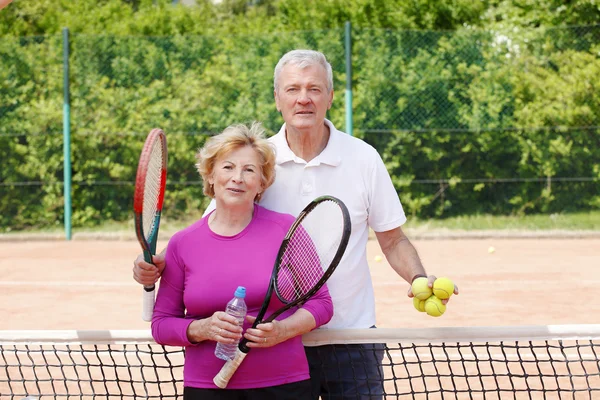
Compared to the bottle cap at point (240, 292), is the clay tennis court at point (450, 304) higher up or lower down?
lower down

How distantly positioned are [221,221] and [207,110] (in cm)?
962

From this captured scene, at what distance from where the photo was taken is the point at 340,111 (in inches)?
464

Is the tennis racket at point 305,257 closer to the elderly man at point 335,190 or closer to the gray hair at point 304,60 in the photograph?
the elderly man at point 335,190

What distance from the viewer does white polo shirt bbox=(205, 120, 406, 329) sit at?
2.65 m

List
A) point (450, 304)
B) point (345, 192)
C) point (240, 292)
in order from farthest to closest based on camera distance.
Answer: point (450, 304) < point (345, 192) < point (240, 292)

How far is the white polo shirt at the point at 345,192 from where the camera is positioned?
2650 mm

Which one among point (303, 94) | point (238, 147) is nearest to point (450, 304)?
point (303, 94)

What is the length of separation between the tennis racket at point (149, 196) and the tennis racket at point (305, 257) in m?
0.33

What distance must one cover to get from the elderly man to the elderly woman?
0.56 ft

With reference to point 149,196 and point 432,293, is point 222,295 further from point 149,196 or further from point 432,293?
point 432,293

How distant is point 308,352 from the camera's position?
268 cm

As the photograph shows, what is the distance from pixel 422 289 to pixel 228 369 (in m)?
0.61

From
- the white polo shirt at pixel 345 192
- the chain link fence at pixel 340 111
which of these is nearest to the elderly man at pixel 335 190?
the white polo shirt at pixel 345 192

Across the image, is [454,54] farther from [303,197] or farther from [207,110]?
[303,197]
